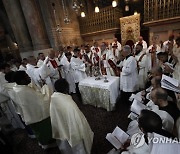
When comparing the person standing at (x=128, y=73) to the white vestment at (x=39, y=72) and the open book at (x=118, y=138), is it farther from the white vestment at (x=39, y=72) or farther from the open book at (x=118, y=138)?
the white vestment at (x=39, y=72)

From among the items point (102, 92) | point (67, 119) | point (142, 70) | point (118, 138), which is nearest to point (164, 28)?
point (142, 70)

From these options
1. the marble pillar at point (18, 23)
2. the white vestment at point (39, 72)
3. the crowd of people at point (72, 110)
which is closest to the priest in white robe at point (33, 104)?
the crowd of people at point (72, 110)

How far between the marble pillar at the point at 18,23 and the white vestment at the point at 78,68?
15.4ft

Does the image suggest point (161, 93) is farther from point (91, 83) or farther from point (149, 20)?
point (149, 20)

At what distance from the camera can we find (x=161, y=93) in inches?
71.1

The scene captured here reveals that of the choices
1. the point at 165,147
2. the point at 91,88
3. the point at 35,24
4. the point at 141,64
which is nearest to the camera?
the point at 165,147

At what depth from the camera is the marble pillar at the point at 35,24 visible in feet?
24.8

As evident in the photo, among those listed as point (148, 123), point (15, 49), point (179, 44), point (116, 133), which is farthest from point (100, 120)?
point (15, 49)

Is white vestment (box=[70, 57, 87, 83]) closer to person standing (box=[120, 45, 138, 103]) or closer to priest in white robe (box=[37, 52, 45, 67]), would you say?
priest in white robe (box=[37, 52, 45, 67])

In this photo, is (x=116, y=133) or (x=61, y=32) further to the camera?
(x=61, y=32)

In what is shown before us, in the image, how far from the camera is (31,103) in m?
2.28

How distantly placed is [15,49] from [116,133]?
1292 cm

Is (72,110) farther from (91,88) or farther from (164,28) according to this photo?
(164,28)

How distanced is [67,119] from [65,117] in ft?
0.14
